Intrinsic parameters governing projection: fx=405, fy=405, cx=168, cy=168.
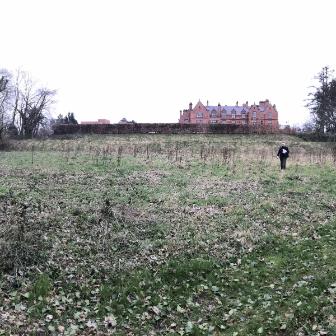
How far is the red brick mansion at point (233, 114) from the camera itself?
9738 centimetres

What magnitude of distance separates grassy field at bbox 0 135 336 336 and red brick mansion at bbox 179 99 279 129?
260 ft

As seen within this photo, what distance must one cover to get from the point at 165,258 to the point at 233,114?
9239 centimetres

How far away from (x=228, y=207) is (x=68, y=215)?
5.95m

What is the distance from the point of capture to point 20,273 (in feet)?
30.3

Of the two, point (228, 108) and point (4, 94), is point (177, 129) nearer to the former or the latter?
point (4, 94)

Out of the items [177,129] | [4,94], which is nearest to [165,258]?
[177,129]

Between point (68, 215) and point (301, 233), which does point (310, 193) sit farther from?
point (68, 215)

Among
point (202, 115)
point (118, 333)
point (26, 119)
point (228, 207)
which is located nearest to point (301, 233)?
point (228, 207)

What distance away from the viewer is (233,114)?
10050cm

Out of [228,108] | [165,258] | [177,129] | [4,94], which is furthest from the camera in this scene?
[228,108]

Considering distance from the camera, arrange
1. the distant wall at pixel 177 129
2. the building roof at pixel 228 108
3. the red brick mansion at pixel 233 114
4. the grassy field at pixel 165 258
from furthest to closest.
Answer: the building roof at pixel 228 108 → the red brick mansion at pixel 233 114 → the distant wall at pixel 177 129 → the grassy field at pixel 165 258

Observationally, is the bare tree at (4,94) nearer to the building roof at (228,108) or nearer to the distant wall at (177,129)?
the distant wall at (177,129)

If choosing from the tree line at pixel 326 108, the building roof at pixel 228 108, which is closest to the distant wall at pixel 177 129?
the tree line at pixel 326 108

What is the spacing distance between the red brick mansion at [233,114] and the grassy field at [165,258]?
79.3 meters
